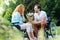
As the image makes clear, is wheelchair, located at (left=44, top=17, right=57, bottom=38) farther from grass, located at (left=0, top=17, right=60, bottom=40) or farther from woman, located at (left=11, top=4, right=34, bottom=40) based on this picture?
woman, located at (left=11, top=4, right=34, bottom=40)

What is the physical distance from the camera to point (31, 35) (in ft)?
14.5

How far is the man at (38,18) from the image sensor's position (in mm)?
4371

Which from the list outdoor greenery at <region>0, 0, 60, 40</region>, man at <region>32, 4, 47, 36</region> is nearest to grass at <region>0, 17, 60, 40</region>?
outdoor greenery at <region>0, 0, 60, 40</region>

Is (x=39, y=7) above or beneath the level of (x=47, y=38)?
above

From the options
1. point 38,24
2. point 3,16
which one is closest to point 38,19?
point 38,24

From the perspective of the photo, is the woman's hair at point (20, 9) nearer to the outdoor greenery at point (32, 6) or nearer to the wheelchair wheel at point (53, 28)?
the outdoor greenery at point (32, 6)

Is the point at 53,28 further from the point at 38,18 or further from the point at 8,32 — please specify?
the point at 8,32

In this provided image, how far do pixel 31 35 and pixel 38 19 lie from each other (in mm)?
234

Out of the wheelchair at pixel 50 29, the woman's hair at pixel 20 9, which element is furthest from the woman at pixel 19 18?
the wheelchair at pixel 50 29

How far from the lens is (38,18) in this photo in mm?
4379

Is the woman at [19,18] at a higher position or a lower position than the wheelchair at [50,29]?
higher

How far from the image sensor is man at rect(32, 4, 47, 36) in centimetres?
437

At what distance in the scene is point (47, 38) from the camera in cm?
443

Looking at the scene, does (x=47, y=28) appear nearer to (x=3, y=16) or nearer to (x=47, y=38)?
(x=47, y=38)
